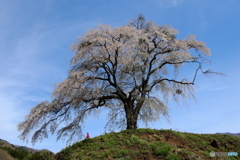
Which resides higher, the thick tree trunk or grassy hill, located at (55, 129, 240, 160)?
the thick tree trunk

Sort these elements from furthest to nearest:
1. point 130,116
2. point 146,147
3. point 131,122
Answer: point 130,116 → point 131,122 → point 146,147

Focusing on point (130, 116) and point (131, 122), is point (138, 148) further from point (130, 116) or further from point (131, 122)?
point (130, 116)

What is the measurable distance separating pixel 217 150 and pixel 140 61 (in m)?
8.70

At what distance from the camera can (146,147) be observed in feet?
44.8

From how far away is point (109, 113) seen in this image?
21.7m

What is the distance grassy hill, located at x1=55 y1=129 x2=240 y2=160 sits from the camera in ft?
42.0

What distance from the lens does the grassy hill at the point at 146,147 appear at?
12.8 m

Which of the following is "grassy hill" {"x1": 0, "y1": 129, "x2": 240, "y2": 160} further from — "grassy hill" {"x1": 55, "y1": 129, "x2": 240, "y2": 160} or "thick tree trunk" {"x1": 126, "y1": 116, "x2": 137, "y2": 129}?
"thick tree trunk" {"x1": 126, "y1": 116, "x2": 137, "y2": 129}

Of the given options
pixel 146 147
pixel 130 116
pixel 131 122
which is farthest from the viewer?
pixel 130 116

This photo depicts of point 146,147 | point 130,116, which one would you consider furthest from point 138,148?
point 130,116

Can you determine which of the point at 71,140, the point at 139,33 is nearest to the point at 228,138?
the point at 139,33

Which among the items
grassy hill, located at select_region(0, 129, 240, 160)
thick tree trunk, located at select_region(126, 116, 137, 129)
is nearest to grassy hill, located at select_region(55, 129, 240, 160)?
grassy hill, located at select_region(0, 129, 240, 160)

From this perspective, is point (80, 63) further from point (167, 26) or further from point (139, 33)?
point (167, 26)

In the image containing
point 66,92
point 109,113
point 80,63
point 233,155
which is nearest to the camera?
point 233,155
